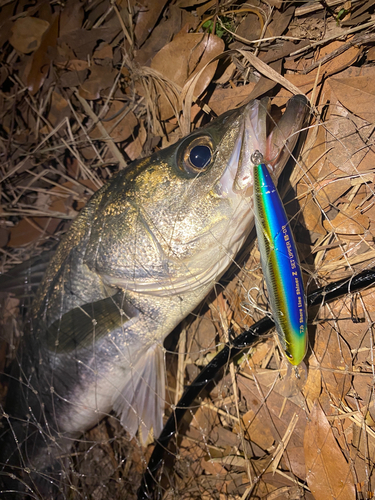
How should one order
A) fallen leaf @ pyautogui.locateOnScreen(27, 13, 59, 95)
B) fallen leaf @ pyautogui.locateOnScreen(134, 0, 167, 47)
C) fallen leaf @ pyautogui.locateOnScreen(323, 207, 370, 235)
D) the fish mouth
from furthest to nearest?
1. fallen leaf @ pyautogui.locateOnScreen(27, 13, 59, 95)
2. fallen leaf @ pyautogui.locateOnScreen(134, 0, 167, 47)
3. fallen leaf @ pyautogui.locateOnScreen(323, 207, 370, 235)
4. the fish mouth

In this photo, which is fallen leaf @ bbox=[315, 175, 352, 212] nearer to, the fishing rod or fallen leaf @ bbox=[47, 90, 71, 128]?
the fishing rod

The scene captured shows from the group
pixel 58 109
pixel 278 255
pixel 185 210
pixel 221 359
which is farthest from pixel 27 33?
pixel 221 359

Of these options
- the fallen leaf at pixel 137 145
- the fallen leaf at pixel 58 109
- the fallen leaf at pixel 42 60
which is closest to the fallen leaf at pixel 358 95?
the fallen leaf at pixel 137 145

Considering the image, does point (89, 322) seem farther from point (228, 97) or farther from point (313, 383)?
point (228, 97)

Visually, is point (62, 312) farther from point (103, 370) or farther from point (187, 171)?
point (187, 171)

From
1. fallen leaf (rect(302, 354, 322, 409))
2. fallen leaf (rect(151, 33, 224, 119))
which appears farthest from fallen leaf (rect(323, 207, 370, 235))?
fallen leaf (rect(151, 33, 224, 119))

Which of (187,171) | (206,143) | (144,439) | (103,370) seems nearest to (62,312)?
(103,370)
